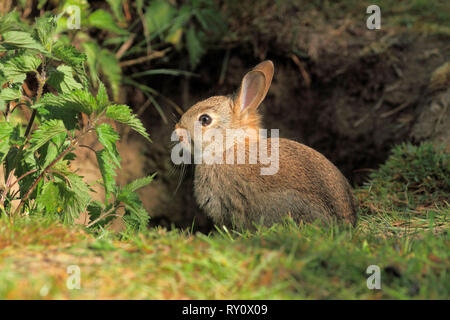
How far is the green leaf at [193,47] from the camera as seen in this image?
642 cm

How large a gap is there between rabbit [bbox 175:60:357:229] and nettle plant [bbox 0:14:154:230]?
725mm


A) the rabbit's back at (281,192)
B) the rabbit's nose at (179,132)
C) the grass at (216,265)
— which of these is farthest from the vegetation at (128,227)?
the rabbit's nose at (179,132)

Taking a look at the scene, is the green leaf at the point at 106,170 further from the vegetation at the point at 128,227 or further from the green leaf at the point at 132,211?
the green leaf at the point at 132,211

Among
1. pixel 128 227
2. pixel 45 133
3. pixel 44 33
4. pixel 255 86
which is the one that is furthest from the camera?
pixel 255 86

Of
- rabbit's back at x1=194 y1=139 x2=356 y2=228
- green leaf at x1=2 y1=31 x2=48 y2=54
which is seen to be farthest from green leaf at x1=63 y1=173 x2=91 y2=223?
rabbit's back at x1=194 y1=139 x2=356 y2=228

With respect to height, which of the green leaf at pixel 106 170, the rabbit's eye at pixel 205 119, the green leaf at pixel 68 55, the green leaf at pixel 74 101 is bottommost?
the green leaf at pixel 106 170

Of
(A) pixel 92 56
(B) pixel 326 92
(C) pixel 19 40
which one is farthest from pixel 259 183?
(B) pixel 326 92

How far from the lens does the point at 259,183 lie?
3963mm

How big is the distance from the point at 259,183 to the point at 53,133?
1607 mm

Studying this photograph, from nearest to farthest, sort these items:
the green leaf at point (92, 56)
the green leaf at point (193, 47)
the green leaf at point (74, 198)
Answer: the green leaf at point (74, 198) < the green leaf at point (92, 56) < the green leaf at point (193, 47)

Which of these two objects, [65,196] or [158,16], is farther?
[158,16]

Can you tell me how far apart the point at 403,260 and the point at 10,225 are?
83.0 inches

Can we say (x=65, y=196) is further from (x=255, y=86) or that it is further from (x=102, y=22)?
(x=102, y=22)

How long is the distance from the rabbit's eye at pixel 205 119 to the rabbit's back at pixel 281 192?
41 centimetres
